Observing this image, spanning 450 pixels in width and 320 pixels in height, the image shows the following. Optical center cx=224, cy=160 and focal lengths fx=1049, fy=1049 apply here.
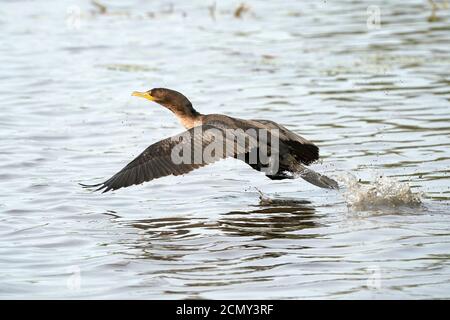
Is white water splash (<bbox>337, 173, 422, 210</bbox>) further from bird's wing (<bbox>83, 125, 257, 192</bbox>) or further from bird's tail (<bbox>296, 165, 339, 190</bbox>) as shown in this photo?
bird's wing (<bbox>83, 125, 257, 192</bbox>)

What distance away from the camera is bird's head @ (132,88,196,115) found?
1031 cm

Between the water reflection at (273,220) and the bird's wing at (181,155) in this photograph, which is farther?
the bird's wing at (181,155)

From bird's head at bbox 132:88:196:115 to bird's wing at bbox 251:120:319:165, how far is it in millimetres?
759

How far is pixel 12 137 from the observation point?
1290 centimetres

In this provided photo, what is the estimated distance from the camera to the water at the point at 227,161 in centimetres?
752

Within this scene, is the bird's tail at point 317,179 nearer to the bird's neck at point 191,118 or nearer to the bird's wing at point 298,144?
the bird's wing at point 298,144

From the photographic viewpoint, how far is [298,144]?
1010 centimetres

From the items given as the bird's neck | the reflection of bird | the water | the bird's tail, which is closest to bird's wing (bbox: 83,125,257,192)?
the reflection of bird

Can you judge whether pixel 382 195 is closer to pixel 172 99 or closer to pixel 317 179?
pixel 317 179

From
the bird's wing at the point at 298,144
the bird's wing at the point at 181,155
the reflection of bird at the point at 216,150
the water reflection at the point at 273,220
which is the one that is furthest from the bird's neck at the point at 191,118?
the water reflection at the point at 273,220

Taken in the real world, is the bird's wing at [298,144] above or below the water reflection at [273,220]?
above

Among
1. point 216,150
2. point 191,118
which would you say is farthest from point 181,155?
point 191,118

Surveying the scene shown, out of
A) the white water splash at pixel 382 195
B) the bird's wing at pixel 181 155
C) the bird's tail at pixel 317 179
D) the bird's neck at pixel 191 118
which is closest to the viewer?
the bird's wing at pixel 181 155

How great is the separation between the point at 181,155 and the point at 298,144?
4.71ft
